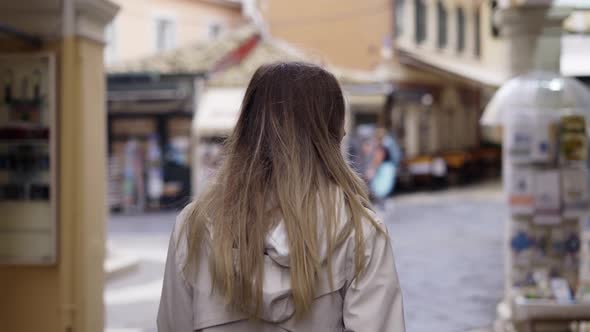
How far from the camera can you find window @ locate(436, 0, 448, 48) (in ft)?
95.7

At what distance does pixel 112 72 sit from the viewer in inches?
811

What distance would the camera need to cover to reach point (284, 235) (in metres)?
2.07

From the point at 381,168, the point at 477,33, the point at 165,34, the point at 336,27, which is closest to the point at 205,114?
the point at 381,168

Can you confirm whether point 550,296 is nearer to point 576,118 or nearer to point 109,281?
point 576,118

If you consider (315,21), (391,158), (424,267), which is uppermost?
(315,21)

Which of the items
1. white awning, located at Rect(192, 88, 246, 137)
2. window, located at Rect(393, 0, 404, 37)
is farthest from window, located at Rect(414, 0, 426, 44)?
white awning, located at Rect(192, 88, 246, 137)

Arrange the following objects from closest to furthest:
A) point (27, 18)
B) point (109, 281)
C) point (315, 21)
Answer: point (27, 18), point (109, 281), point (315, 21)

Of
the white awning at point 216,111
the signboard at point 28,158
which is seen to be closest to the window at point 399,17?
the white awning at point 216,111

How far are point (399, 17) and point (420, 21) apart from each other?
198 centimetres

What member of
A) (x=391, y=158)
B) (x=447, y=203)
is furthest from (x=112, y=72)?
(x=447, y=203)

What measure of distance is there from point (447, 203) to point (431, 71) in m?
7.31

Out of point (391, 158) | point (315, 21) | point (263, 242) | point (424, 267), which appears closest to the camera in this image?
point (263, 242)

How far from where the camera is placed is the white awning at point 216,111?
18.9 meters

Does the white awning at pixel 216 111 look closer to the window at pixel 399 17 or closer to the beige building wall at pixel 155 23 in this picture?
the beige building wall at pixel 155 23
